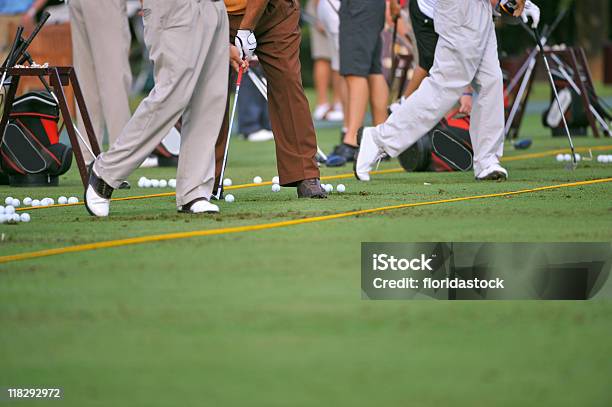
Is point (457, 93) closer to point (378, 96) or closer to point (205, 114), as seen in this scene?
point (205, 114)

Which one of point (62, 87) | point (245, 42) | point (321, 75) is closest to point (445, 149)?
point (245, 42)

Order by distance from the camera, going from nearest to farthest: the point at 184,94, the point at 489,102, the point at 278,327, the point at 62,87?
the point at 278,327 < the point at 184,94 < the point at 62,87 < the point at 489,102

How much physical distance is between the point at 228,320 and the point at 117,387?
0.77m

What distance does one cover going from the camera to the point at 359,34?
1098cm

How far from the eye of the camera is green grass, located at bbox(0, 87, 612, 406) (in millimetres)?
3496

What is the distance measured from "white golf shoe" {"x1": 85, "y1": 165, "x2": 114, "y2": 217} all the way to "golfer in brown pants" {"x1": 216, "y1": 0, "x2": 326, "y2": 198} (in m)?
1.28

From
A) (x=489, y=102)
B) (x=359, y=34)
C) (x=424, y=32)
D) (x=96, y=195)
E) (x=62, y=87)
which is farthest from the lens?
(x=359, y=34)

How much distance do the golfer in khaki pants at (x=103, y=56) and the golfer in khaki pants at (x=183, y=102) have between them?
2.39 m

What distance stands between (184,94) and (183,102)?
4 cm

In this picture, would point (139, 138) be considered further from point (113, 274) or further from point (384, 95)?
point (384, 95)

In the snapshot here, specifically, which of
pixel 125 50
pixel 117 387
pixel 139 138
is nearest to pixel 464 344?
pixel 117 387

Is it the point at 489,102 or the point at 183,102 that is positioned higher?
the point at 183,102

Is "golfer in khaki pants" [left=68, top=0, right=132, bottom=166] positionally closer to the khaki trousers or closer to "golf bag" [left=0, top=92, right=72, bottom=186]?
"golf bag" [left=0, top=92, right=72, bottom=186]

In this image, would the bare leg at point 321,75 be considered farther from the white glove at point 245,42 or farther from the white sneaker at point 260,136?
the white glove at point 245,42
